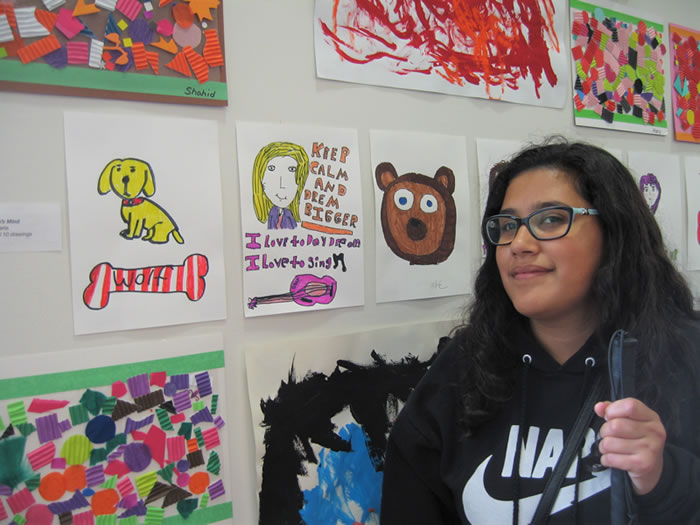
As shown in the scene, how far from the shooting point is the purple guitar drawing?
830 millimetres

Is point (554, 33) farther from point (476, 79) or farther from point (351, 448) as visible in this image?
point (351, 448)

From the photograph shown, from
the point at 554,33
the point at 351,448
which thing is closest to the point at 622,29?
the point at 554,33

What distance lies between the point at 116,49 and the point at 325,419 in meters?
0.69

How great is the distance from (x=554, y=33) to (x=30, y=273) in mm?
1163

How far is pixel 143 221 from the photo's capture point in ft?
2.42

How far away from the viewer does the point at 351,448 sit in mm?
876

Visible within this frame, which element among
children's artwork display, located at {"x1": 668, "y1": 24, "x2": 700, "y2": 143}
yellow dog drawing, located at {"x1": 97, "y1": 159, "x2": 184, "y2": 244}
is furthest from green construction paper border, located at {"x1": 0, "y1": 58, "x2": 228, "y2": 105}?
children's artwork display, located at {"x1": 668, "y1": 24, "x2": 700, "y2": 143}

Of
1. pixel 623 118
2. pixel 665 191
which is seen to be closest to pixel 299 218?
pixel 623 118

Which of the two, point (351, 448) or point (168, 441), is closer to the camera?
point (168, 441)

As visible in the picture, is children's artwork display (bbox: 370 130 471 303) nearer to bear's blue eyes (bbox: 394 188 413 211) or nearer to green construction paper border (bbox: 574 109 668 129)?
bear's blue eyes (bbox: 394 188 413 211)

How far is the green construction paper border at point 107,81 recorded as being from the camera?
668 mm

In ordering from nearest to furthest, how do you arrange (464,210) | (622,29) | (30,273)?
(30,273) → (464,210) → (622,29)

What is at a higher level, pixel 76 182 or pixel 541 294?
pixel 76 182

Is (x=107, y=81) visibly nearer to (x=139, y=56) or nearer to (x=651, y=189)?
(x=139, y=56)
